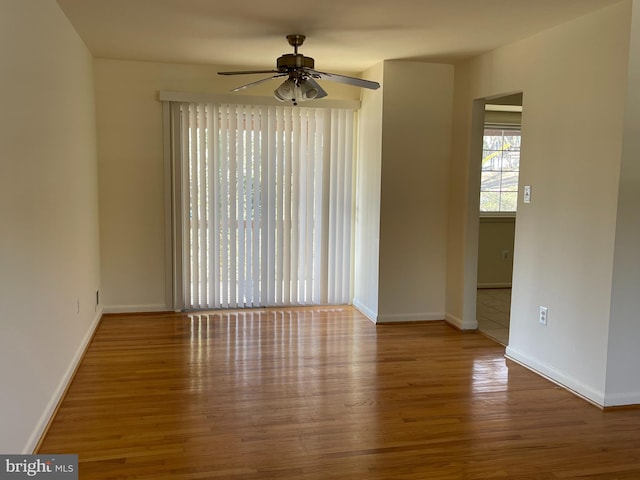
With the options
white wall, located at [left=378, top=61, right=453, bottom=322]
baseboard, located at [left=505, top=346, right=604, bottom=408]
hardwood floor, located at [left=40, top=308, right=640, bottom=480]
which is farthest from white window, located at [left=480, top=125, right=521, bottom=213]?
baseboard, located at [left=505, top=346, right=604, bottom=408]

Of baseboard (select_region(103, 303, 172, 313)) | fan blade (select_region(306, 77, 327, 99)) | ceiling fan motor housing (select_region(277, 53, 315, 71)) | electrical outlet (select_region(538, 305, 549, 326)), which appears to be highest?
ceiling fan motor housing (select_region(277, 53, 315, 71))

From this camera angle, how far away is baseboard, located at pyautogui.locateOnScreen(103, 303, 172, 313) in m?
5.00

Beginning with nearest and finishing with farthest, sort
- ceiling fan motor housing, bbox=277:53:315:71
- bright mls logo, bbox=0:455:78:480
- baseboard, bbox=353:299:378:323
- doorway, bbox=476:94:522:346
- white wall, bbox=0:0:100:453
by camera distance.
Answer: bright mls logo, bbox=0:455:78:480 → white wall, bbox=0:0:100:453 → ceiling fan motor housing, bbox=277:53:315:71 → baseboard, bbox=353:299:378:323 → doorway, bbox=476:94:522:346

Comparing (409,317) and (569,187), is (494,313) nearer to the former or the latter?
(409,317)

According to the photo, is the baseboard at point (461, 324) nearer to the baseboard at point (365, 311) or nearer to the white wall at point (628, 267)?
the baseboard at point (365, 311)

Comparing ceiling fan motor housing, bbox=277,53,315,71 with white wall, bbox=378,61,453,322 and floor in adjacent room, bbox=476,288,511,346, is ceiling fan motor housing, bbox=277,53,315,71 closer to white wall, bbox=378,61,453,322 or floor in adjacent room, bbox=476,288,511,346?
white wall, bbox=378,61,453,322

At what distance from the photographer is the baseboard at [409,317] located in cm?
486

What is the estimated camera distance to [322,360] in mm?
3834

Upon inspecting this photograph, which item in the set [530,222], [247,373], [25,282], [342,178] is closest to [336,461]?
[247,373]

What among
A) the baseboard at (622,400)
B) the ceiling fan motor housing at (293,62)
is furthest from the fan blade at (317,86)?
the baseboard at (622,400)

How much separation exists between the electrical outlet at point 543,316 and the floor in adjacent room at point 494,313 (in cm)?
73

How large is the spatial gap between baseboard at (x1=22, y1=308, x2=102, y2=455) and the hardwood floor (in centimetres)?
5

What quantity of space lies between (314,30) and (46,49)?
1.72m

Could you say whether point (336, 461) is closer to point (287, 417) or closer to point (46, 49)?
point (287, 417)
